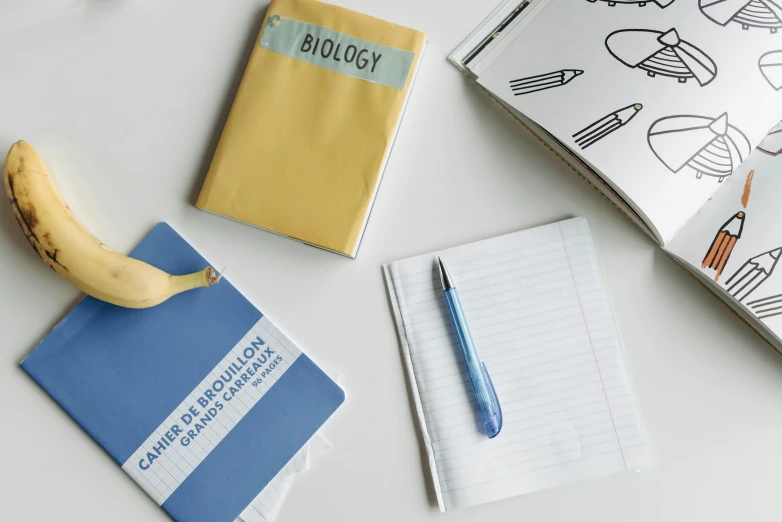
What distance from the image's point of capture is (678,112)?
1.90 feet

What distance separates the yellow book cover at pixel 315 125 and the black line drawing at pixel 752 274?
0.39 metres

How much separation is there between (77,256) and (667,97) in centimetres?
63

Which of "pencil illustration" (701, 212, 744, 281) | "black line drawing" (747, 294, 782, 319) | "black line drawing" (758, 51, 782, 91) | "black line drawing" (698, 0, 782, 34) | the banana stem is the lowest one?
the banana stem

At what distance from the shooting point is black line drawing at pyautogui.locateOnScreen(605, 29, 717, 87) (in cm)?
58

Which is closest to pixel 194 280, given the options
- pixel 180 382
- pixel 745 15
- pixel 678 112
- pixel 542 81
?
pixel 180 382

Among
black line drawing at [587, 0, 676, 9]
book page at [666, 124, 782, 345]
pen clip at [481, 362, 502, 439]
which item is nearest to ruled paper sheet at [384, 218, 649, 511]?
pen clip at [481, 362, 502, 439]

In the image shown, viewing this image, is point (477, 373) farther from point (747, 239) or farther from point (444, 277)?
point (747, 239)

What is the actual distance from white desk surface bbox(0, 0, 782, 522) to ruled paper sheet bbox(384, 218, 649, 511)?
0.06 ft

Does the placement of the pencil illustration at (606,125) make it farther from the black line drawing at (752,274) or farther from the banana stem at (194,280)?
the banana stem at (194,280)

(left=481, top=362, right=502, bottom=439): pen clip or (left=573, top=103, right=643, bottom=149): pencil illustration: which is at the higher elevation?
(left=573, top=103, right=643, bottom=149): pencil illustration

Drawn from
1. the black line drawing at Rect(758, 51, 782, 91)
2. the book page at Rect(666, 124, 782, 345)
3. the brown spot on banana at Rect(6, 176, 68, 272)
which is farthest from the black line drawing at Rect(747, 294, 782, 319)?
the brown spot on banana at Rect(6, 176, 68, 272)

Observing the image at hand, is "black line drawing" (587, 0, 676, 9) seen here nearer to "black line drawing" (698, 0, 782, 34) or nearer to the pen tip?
"black line drawing" (698, 0, 782, 34)

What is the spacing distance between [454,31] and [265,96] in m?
0.22

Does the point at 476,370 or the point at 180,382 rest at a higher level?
the point at 476,370
